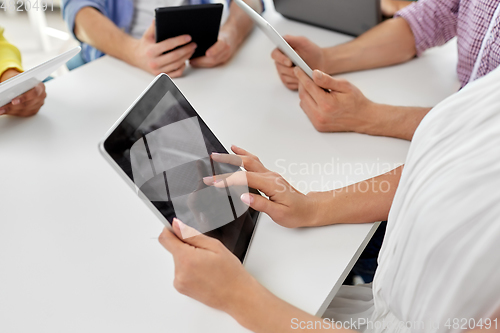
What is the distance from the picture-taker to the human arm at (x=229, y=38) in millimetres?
1030

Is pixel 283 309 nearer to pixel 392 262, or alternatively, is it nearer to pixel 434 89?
pixel 392 262

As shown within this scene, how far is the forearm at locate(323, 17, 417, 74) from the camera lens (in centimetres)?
104

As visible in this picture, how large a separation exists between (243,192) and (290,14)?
0.81 m

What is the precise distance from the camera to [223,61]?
1.06 m

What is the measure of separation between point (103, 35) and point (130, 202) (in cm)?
62

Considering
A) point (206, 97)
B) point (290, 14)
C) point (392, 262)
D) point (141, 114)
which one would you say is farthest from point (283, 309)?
point (290, 14)

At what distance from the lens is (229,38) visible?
42.9 inches

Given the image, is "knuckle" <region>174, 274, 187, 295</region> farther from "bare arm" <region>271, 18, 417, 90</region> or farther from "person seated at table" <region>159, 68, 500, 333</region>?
"bare arm" <region>271, 18, 417, 90</region>

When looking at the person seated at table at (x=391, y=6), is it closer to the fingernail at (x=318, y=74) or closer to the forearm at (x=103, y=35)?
the fingernail at (x=318, y=74)

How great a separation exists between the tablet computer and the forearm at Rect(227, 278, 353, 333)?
8 centimetres

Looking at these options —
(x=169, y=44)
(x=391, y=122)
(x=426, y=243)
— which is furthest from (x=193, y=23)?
(x=426, y=243)

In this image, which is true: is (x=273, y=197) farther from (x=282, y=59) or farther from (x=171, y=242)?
(x=282, y=59)

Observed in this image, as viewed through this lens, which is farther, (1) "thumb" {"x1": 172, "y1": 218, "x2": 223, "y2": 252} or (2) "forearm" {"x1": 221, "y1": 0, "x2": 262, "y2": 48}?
(2) "forearm" {"x1": 221, "y1": 0, "x2": 262, "y2": 48}

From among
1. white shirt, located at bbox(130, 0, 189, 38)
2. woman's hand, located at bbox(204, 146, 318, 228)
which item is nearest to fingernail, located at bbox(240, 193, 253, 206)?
woman's hand, located at bbox(204, 146, 318, 228)
